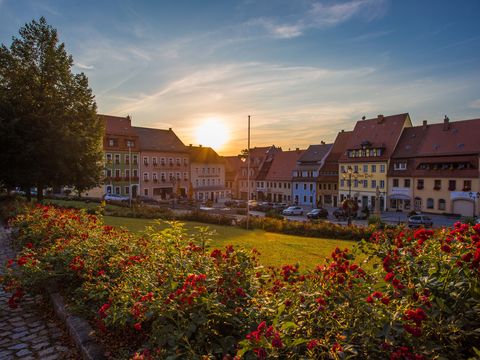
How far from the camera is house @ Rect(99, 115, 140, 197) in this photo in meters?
58.0

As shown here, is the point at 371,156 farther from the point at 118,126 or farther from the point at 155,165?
the point at 118,126

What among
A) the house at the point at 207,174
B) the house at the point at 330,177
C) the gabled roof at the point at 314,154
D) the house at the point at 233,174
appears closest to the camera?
the house at the point at 330,177

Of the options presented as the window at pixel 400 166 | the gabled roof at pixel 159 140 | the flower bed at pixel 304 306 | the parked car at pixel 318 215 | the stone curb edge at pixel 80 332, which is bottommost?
the parked car at pixel 318 215

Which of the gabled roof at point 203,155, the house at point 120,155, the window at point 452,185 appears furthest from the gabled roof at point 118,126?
the window at point 452,185

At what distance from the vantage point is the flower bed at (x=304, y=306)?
2857 mm

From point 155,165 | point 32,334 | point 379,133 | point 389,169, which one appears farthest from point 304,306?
point 155,165

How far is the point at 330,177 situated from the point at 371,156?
870cm

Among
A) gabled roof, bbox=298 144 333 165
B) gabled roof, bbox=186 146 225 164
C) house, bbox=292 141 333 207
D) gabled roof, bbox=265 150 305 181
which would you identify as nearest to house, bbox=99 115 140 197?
gabled roof, bbox=186 146 225 164

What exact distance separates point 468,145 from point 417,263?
49.6m

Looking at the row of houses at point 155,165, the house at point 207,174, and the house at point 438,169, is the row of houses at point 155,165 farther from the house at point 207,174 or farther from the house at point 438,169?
the house at point 438,169

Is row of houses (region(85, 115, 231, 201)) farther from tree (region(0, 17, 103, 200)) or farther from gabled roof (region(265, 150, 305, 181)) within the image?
tree (region(0, 17, 103, 200))

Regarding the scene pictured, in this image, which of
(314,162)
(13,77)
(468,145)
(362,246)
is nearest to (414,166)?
(468,145)

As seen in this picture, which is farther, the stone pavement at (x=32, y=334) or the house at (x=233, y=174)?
the house at (x=233, y=174)

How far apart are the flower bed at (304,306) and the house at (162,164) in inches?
2265
